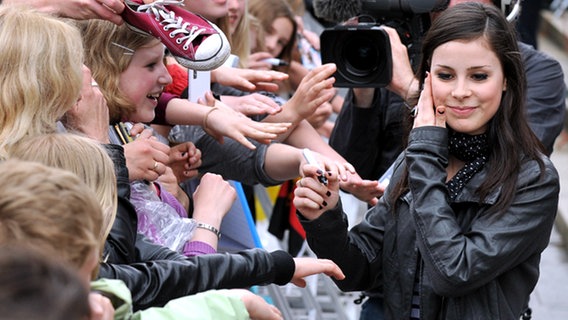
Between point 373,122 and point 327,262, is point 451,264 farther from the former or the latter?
point 373,122

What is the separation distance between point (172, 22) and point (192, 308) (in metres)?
1.11

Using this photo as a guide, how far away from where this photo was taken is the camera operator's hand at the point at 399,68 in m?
3.73

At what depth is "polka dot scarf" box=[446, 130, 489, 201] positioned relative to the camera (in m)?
2.92

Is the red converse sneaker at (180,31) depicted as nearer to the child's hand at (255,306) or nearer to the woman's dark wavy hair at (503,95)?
the woman's dark wavy hair at (503,95)

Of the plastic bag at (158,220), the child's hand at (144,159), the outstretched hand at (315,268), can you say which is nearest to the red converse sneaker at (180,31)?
the child's hand at (144,159)

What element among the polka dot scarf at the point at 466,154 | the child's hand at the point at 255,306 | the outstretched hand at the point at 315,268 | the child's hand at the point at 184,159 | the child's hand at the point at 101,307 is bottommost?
the child's hand at the point at 184,159

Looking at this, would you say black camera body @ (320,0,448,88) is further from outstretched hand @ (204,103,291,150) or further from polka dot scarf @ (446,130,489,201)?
polka dot scarf @ (446,130,489,201)

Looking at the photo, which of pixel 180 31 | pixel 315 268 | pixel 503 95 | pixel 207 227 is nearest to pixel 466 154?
pixel 503 95

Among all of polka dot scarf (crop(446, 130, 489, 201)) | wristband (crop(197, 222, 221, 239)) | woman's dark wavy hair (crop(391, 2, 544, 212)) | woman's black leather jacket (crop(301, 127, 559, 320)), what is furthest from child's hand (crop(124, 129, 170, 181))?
polka dot scarf (crop(446, 130, 489, 201))

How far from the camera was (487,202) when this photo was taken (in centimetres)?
282

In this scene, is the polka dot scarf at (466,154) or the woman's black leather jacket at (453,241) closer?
the woman's black leather jacket at (453,241)

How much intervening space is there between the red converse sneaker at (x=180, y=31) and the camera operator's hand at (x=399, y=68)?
2.49ft

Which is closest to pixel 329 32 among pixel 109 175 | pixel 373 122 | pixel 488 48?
pixel 373 122

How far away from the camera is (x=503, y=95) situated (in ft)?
9.80
